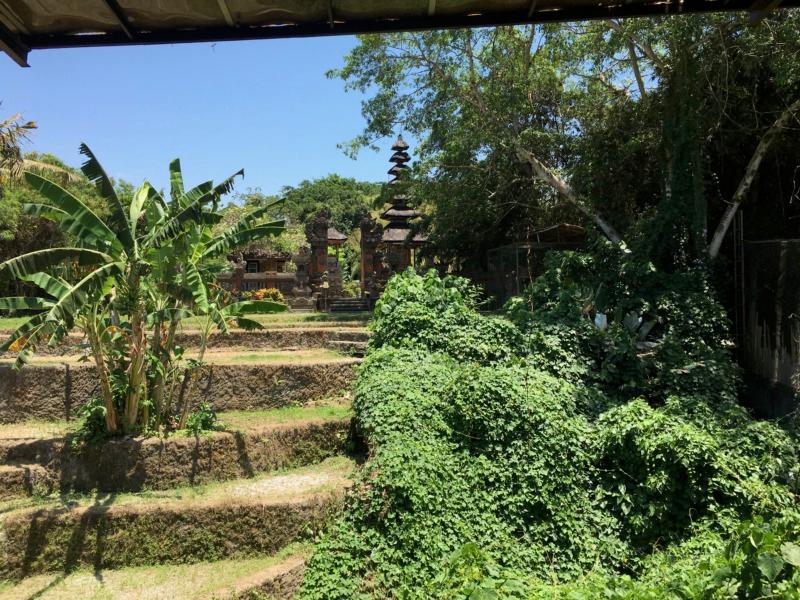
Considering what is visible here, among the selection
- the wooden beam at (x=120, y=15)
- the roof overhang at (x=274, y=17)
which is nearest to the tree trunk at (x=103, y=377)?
the roof overhang at (x=274, y=17)

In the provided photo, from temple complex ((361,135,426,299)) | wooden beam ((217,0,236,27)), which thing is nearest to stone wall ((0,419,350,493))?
wooden beam ((217,0,236,27))

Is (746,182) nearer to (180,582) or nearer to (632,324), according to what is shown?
(632,324)

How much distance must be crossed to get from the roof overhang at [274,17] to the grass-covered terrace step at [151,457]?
6.19 meters

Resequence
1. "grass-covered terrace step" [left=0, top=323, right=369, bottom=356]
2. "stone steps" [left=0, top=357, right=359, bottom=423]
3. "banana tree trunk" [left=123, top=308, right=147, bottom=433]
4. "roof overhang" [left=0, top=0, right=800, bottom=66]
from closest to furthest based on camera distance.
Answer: "roof overhang" [left=0, top=0, right=800, bottom=66] → "banana tree trunk" [left=123, top=308, right=147, bottom=433] → "stone steps" [left=0, top=357, right=359, bottom=423] → "grass-covered terrace step" [left=0, top=323, right=369, bottom=356]

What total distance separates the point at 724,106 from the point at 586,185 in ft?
A: 10.9

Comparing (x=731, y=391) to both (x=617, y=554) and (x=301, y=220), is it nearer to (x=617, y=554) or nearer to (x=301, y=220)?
(x=617, y=554)

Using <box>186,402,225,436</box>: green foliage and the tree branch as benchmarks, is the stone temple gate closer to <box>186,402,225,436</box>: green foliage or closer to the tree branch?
the tree branch

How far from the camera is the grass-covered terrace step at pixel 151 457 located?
7.57m

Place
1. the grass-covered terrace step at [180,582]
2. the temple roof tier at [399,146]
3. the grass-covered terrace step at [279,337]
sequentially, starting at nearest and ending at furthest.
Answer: the grass-covered terrace step at [180,582] → the grass-covered terrace step at [279,337] → the temple roof tier at [399,146]

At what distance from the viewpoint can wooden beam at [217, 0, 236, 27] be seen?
2.65 m

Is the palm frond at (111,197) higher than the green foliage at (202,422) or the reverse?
higher

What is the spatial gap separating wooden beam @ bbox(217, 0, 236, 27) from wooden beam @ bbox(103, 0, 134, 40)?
0.46 metres

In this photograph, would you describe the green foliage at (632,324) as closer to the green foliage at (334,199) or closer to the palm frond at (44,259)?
the palm frond at (44,259)

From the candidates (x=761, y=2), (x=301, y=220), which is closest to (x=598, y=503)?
(x=761, y=2)
